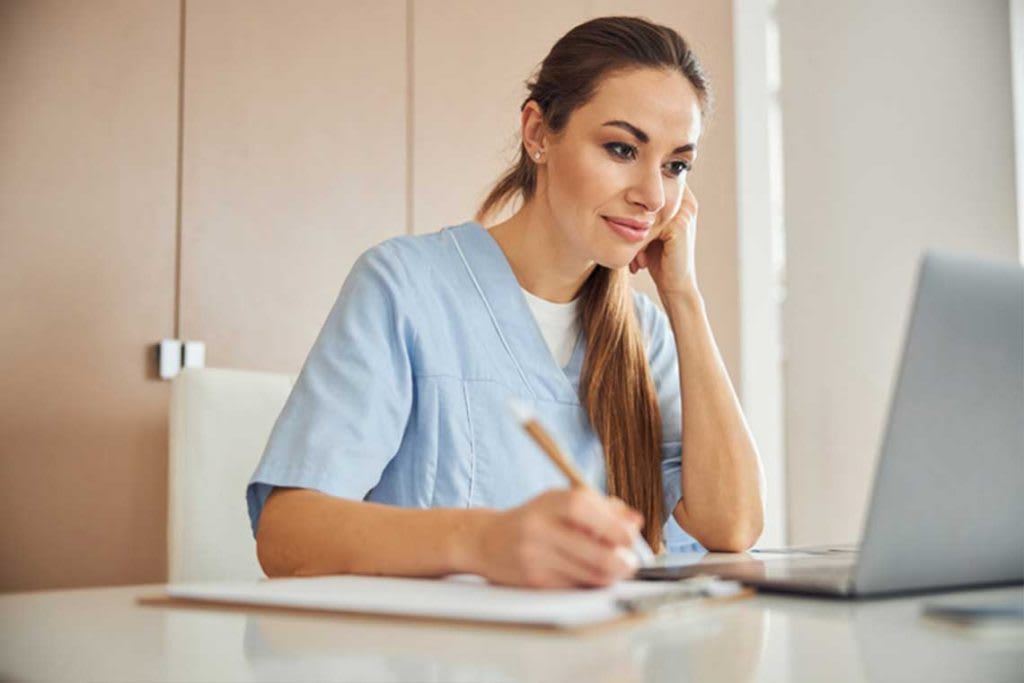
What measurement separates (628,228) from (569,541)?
2.76 feet

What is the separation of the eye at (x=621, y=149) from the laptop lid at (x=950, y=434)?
740 mm

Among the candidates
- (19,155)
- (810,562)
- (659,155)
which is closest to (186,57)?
(19,155)

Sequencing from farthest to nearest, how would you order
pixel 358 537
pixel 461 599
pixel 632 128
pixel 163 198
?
pixel 163 198 < pixel 632 128 < pixel 358 537 < pixel 461 599

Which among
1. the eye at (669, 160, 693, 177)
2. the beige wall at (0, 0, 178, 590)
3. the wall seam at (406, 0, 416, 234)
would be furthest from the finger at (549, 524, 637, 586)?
the wall seam at (406, 0, 416, 234)

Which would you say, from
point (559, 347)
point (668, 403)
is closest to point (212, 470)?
point (559, 347)

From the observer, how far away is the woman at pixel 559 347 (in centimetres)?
118

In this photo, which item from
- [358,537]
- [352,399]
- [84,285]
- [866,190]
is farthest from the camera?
[866,190]

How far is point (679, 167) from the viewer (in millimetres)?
1453

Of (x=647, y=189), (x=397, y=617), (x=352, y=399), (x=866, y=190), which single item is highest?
(x=866, y=190)

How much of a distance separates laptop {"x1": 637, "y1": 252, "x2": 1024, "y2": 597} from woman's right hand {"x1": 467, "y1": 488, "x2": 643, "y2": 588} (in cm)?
15

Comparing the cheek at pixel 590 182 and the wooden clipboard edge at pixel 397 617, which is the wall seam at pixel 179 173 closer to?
the cheek at pixel 590 182

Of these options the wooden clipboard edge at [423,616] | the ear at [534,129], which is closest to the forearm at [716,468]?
the ear at [534,129]

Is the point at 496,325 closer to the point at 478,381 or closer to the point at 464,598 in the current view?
the point at 478,381

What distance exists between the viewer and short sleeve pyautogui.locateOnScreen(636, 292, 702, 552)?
1.45 metres
